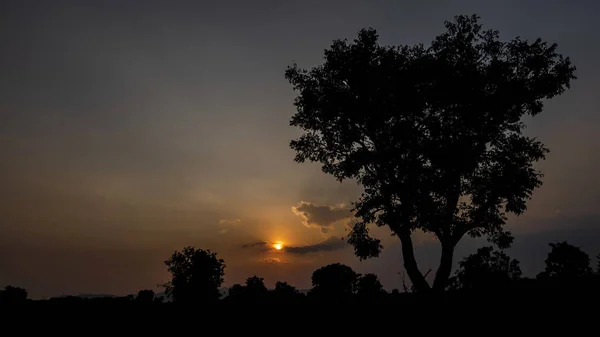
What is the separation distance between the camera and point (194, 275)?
352 feet

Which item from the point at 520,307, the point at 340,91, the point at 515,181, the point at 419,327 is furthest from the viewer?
the point at 340,91

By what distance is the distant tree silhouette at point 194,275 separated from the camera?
104m

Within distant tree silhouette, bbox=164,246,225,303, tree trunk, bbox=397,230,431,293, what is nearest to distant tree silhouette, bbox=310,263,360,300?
distant tree silhouette, bbox=164,246,225,303

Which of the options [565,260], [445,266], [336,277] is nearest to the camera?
[445,266]

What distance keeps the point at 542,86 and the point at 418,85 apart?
8586 mm

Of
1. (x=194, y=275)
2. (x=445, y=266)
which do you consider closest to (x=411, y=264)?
(x=445, y=266)

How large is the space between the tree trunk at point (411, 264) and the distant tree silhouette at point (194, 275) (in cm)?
8453

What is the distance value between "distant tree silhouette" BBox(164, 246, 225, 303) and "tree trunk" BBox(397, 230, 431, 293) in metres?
84.5

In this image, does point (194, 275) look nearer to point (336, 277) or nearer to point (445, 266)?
point (336, 277)

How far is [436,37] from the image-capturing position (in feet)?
95.1

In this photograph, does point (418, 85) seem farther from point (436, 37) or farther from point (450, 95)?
point (436, 37)

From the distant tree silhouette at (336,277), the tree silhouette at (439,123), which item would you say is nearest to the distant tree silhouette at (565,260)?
the distant tree silhouette at (336,277)

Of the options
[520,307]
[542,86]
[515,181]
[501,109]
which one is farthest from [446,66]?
[520,307]

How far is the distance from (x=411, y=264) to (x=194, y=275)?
89898mm
